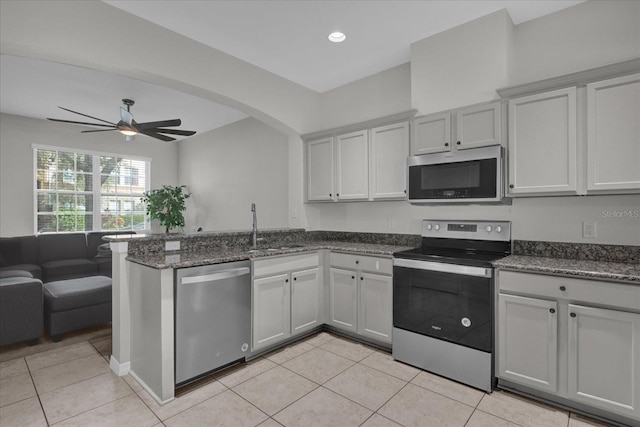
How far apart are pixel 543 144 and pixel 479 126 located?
0.48 meters

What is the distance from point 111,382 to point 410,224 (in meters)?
2.94

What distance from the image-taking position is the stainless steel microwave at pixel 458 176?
2.52m

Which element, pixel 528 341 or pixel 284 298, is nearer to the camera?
pixel 528 341

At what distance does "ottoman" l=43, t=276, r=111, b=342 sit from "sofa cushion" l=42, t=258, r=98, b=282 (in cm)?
161

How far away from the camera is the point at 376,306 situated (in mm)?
2984

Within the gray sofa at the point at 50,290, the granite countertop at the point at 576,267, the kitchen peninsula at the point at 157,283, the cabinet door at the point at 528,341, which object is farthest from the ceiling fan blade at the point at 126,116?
the cabinet door at the point at 528,341

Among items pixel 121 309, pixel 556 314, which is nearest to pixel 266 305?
pixel 121 309

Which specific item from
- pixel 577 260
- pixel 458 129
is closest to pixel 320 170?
pixel 458 129

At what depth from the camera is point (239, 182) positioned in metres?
5.79

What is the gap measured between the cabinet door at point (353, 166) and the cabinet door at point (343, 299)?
0.84 metres

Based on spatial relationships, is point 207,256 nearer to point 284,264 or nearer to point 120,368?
point 284,264

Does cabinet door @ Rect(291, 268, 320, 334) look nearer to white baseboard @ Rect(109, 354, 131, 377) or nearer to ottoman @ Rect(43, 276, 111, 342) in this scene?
white baseboard @ Rect(109, 354, 131, 377)

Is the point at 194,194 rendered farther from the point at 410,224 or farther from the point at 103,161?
the point at 410,224

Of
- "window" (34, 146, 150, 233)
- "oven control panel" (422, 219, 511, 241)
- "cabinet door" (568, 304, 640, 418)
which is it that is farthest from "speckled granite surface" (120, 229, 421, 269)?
"window" (34, 146, 150, 233)
